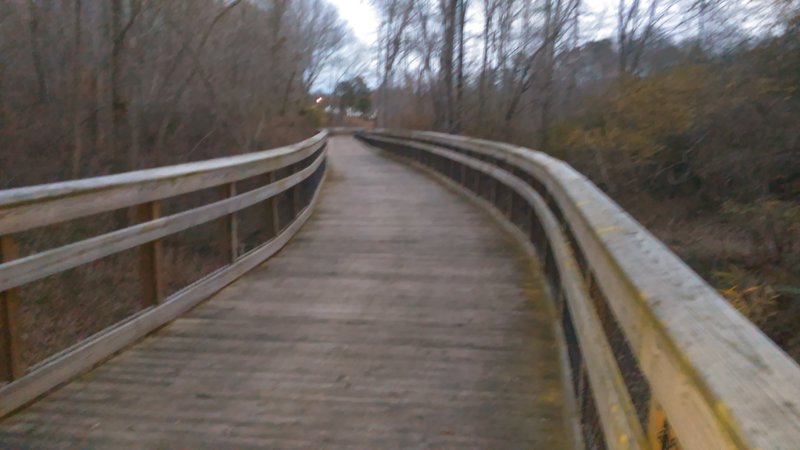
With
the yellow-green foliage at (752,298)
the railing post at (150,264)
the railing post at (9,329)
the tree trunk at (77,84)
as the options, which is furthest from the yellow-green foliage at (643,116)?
the railing post at (9,329)

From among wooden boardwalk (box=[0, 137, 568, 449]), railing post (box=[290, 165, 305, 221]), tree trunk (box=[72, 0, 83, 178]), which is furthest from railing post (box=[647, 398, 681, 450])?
tree trunk (box=[72, 0, 83, 178])

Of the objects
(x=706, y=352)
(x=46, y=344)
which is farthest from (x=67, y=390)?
(x=46, y=344)

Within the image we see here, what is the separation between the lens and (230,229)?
6.76m

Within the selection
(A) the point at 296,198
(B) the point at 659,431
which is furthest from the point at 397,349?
(A) the point at 296,198

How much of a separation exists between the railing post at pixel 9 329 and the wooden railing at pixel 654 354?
8.65ft

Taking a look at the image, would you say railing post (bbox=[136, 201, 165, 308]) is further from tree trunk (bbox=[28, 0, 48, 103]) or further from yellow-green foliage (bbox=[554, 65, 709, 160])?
yellow-green foliage (bbox=[554, 65, 709, 160])

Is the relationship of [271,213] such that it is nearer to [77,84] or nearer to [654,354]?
[654,354]

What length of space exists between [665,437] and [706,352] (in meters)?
0.46

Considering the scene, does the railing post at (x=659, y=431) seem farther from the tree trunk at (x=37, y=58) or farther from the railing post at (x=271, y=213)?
the tree trunk at (x=37, y=58)

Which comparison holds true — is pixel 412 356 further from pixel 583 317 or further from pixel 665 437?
pixel 665 437

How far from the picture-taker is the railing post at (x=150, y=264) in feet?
17.3

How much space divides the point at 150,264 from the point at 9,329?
1.44 metres

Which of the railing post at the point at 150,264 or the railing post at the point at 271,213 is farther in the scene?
the railing post at the point at 271,213

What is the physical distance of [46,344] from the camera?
8711 mm
